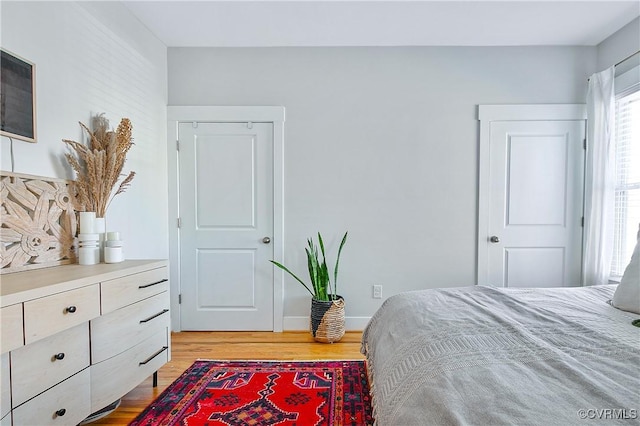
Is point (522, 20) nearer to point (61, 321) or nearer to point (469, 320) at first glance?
point (469, 320)

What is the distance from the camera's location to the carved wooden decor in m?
1.55

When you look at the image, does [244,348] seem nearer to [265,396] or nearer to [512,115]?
[265,396]

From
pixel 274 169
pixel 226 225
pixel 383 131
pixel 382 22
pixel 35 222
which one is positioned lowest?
pixel 226 225

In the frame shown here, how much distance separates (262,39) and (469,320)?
2740 millimetres

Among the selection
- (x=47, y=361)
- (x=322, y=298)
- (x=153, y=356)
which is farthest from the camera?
(x=322, y=298)

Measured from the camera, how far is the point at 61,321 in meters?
1.33

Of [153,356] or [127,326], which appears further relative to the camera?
[153,356]

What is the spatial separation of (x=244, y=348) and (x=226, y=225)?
3.56ft

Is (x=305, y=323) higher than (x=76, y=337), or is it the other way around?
(x=76, y=337)

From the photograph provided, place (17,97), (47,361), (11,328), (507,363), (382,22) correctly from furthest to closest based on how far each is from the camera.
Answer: (382,22) → (17,97) → (47,361) → (11,328) → (507,363)

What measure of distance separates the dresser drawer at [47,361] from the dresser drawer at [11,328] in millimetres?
61

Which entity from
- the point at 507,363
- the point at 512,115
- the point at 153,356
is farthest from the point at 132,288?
the point at 512,115

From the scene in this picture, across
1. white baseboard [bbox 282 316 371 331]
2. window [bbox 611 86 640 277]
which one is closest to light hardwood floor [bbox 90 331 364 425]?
white baseboard [bbox 282 316 371 331]

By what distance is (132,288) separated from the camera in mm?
1738
